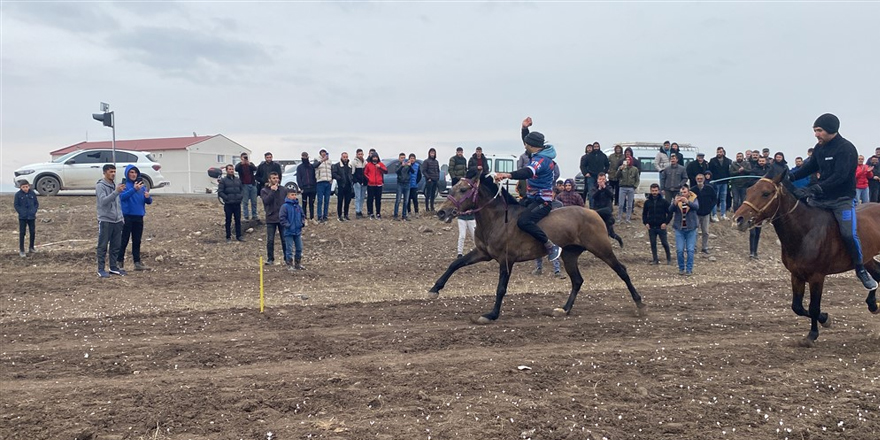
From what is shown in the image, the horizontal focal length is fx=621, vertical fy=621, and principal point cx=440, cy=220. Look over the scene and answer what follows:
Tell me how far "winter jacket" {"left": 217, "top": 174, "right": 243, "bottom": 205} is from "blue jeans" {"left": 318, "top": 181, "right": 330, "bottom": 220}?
2724mm

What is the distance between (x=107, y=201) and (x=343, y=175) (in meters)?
7.46

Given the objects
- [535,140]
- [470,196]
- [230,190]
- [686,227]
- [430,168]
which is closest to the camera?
[470,196]

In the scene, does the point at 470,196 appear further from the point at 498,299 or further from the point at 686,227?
the point at 686,227

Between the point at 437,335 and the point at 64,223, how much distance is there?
52.1 ft

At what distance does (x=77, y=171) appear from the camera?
2425 centimetres

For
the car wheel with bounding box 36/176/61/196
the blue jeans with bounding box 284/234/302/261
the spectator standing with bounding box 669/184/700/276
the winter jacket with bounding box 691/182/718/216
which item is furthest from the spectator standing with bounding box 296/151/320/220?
the car wheel with bounding box 36/176/61/196

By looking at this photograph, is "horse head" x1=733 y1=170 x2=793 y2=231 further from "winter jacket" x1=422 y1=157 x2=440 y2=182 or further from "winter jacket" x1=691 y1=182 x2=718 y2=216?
"winter jacket" x1=422 y1=157 x2=440 y2=182

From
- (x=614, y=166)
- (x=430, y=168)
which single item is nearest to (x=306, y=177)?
(x=430, y=168)

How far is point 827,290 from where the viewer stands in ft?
41.3

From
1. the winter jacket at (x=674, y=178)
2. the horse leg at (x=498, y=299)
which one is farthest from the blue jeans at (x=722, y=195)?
the horse leg at (x=498, y=299)

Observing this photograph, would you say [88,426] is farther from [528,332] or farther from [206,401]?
[528,332]

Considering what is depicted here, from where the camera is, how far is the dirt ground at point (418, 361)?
566cm

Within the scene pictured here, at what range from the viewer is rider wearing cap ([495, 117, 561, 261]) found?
31.7 ft

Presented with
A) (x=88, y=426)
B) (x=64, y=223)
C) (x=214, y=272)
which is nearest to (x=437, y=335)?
(x=88, y=426)
